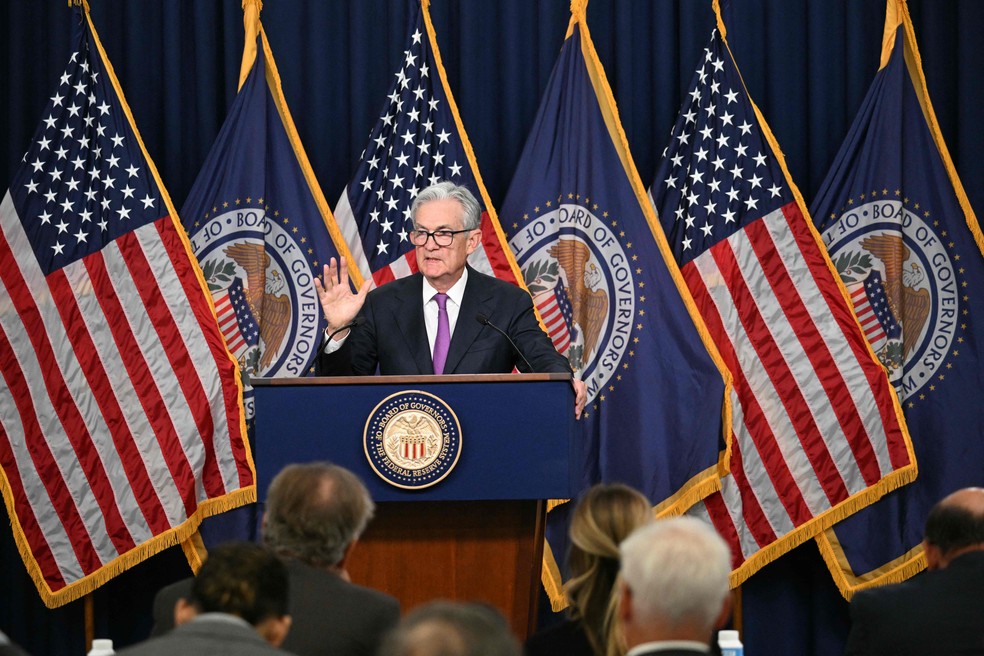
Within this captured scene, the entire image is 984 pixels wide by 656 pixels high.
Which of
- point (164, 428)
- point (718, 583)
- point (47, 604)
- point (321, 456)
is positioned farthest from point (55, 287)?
point (718, 583)

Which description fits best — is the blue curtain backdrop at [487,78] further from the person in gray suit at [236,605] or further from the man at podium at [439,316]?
the person in gray suit at [236,605]

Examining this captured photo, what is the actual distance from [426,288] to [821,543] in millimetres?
2574

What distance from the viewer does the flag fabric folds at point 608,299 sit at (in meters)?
5.99

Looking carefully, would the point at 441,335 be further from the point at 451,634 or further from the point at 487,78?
the point at 451,634

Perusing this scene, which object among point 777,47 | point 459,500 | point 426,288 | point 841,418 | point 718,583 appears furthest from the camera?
point 777,47

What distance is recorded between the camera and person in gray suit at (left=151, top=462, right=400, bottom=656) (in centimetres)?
262

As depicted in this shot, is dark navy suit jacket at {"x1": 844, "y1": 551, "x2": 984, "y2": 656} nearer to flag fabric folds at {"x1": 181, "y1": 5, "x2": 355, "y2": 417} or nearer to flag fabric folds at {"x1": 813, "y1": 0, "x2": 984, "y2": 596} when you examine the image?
flag fabric folds at {"x1": 813, "y1": 0, "x2": 984, "y2": 596}

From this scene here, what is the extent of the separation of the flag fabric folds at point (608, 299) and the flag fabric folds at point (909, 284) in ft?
2.69

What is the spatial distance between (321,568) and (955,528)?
1524mm

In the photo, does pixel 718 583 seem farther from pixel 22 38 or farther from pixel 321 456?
pixel 22 38

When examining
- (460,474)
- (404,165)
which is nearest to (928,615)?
(460,474)

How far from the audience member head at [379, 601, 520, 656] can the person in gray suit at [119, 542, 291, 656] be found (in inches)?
24.0

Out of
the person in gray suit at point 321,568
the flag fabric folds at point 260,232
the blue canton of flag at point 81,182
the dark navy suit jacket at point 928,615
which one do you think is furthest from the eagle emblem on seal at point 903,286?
the person in gray suit at point 321,568

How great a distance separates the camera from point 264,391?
384 centimetres
